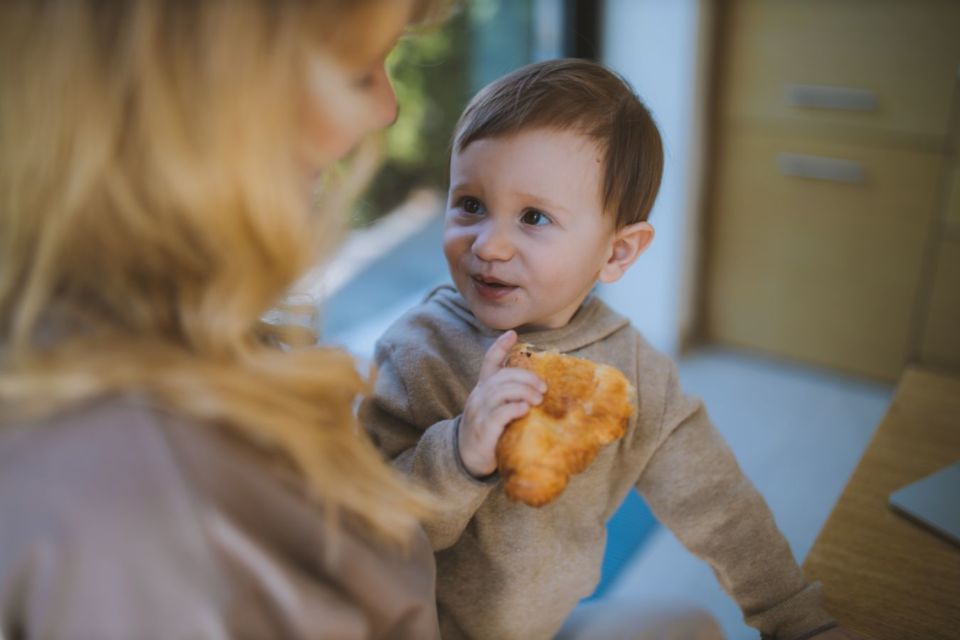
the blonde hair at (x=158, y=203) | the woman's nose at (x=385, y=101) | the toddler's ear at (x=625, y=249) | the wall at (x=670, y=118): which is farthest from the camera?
the wall at (x=670, y=118)

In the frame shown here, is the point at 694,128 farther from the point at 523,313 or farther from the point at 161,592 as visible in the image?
the point at 161,592

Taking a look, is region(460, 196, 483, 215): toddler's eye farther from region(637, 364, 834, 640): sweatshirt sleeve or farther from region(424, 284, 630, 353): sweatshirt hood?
region(637, 364, 834, 640): sweatshirt sleeve

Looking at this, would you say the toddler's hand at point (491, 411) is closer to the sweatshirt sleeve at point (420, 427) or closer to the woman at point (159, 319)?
the sweatshirt sleeve at point (420, 427)

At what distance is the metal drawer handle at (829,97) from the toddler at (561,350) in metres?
1.62

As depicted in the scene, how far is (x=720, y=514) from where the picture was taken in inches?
35.6

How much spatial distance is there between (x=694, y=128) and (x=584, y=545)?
180cm

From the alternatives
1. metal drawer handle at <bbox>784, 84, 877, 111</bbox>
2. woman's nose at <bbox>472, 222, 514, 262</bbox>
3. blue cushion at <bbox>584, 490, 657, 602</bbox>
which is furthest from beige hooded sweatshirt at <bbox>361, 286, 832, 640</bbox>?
metal drawer handle at <bbox>784, 84, 877, 111</bbox>

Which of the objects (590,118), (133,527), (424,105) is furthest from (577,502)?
(424,105)

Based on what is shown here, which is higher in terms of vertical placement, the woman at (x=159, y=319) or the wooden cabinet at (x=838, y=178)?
the woman at (x=159, y=319)

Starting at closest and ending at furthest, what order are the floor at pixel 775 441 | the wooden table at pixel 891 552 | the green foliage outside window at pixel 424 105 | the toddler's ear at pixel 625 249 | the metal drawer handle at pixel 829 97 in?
the wooden table at pixel 891 552
the toddler's ear at pixel 625 249
the floor at pixel 775 441
the metal drawer handle at pixel 829 97
the green foliage outside window at pixel 424 105

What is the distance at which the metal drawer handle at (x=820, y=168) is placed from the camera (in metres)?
2.34

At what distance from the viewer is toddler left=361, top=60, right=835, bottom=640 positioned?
0.86 meters

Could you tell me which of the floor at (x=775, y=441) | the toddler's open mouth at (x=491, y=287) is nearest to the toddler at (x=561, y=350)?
the toddler's open mouth at (x=491, y=287)

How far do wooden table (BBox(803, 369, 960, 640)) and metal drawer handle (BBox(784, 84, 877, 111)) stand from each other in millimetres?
1376
